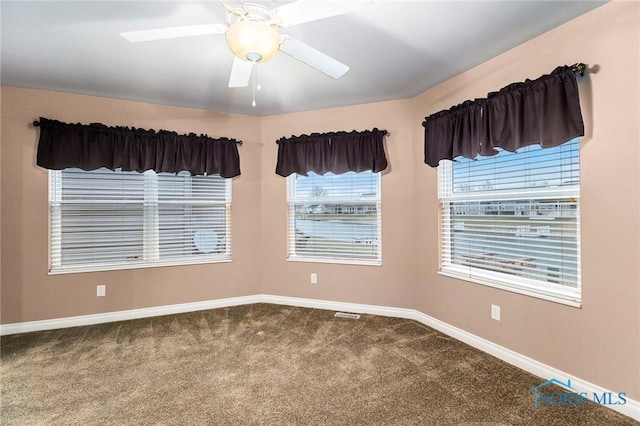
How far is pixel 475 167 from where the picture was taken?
275 centimetres

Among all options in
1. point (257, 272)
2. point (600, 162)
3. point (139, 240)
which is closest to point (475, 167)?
point (600, 162)

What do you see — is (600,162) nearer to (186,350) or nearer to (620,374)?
(620,374)

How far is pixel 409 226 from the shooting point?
335 centimetres

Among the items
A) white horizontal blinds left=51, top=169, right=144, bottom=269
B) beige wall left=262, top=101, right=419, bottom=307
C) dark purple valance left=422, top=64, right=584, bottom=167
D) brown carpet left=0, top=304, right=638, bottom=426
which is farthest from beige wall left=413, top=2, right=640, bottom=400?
white horizontal blinds left=51, top=169, right=144, bottom=269

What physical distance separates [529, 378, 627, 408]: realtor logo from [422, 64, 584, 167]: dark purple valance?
165 centimetres

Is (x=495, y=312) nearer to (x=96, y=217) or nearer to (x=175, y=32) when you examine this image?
(x=175, y=32)

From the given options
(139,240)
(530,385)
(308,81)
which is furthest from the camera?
(139,240)

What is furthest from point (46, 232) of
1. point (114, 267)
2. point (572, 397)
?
point (572, 397)

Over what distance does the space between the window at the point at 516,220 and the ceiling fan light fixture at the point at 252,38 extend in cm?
209

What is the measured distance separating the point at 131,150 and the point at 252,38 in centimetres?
254

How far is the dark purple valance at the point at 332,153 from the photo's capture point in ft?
11.1

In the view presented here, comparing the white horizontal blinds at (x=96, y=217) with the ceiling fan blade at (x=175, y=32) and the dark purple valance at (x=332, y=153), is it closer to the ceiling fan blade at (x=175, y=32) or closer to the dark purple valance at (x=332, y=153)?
the dark purple valance at (x=332, y=153)

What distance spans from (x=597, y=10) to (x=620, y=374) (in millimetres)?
2289

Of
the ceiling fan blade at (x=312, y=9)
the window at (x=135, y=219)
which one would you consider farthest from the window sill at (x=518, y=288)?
the window at (x=135, y=219)
